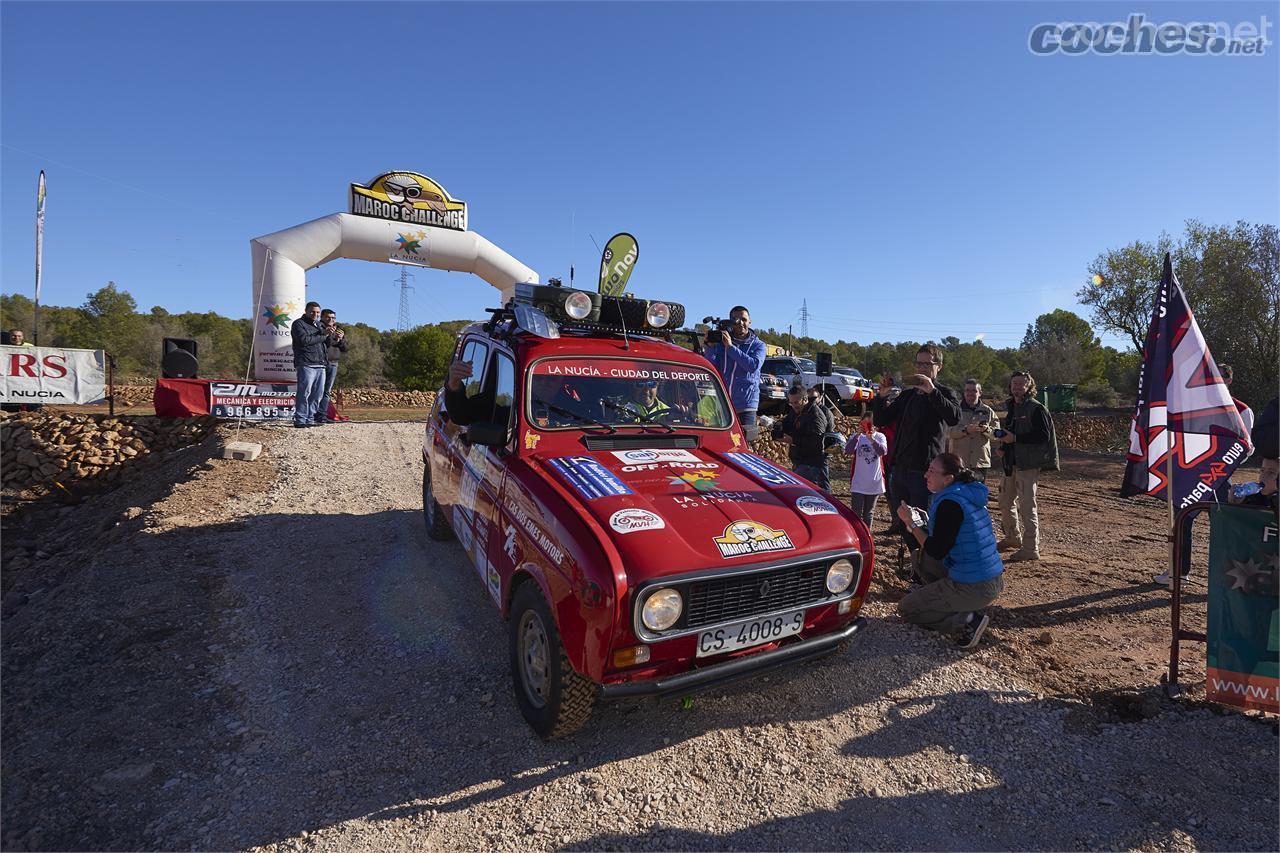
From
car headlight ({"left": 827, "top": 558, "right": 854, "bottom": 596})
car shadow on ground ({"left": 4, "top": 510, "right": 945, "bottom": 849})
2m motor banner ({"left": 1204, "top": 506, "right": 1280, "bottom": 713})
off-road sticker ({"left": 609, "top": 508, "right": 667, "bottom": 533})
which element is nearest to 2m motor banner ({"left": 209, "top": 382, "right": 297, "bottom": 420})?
car shadow on ground ({"left": 4, "top": 510, "right": 945, "bottom": 849})

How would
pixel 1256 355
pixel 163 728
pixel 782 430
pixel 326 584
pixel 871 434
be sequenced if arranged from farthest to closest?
pixel 1256 355 → pixel 782 430 → pixel 871 434 → pixel 326 584 → pixel 163 728

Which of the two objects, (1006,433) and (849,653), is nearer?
(849,653)

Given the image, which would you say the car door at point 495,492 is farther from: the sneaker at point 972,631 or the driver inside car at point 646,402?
the sneaker at point 972,631

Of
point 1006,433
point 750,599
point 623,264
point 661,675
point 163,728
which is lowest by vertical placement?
point 163,728

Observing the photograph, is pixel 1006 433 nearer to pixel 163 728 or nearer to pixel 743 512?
pixel 743 512

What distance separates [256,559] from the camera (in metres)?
5.41

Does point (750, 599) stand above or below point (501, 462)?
below

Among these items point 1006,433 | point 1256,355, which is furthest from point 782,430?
point 1256,355

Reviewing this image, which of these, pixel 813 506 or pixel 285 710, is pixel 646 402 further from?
pixel 285 710

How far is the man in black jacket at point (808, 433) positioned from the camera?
6.24m

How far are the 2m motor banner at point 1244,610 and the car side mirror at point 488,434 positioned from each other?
3.94m

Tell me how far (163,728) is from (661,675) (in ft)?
8.52

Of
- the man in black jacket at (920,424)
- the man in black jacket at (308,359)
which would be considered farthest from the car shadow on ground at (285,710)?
the man in black jacket at (308,359)

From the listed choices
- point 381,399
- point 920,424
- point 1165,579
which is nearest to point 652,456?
point 920,424
